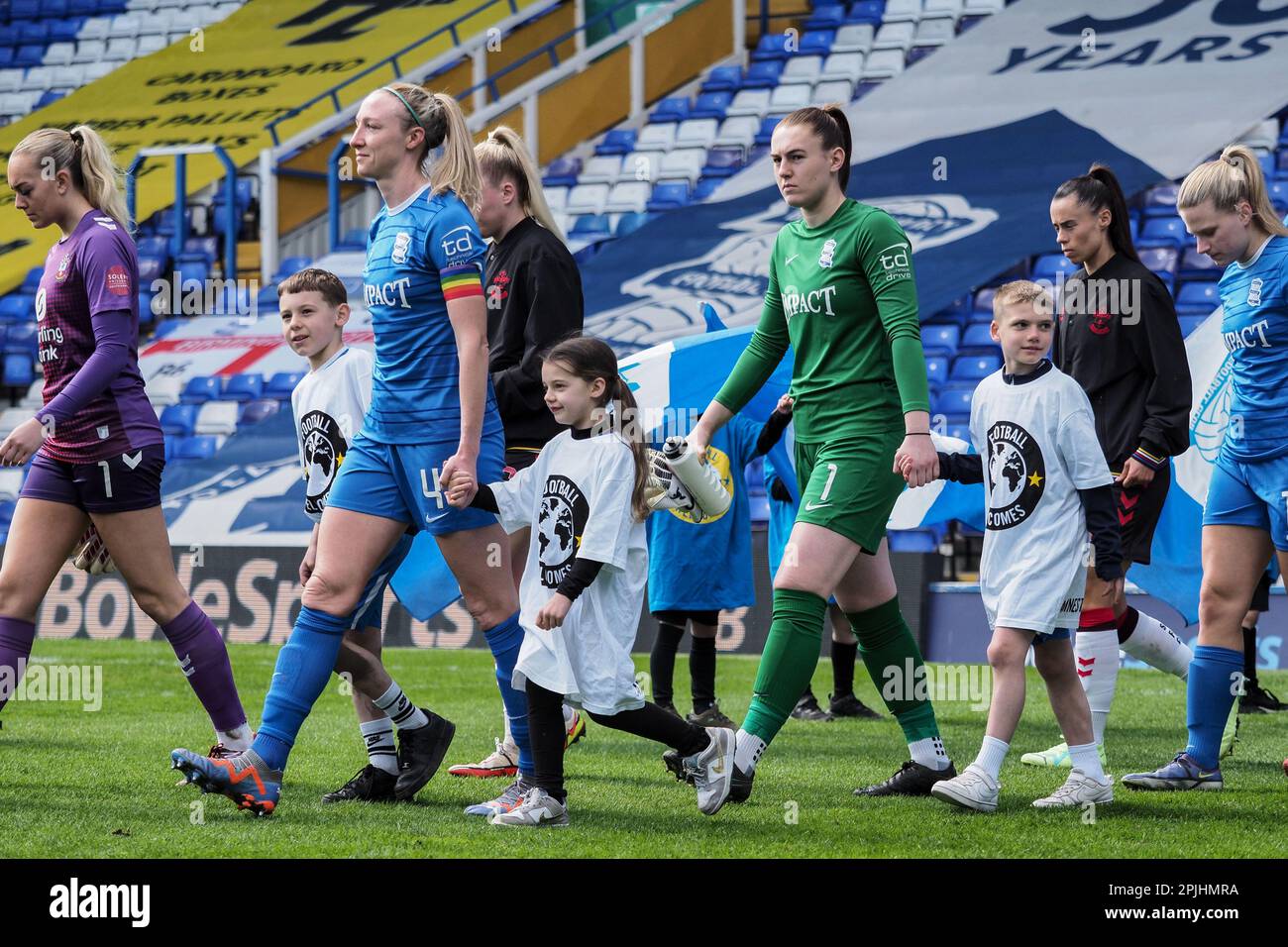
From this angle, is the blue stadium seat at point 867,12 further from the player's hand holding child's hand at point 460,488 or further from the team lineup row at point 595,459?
the player's hand holding child's hand at point 460,488

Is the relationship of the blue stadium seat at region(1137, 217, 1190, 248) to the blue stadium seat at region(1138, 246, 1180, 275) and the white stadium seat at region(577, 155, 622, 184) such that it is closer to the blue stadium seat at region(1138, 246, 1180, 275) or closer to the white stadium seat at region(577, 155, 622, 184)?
the blue stadium seat at region(1138, 246, 1180, 275)

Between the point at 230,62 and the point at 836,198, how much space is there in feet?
63.8

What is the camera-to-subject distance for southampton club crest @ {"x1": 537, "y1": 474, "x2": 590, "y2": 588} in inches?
165

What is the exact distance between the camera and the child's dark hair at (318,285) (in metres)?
4.89

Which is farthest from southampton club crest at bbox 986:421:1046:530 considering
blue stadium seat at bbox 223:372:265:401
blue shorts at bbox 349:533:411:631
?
blue stadium seat at bbox 223:372:265:401

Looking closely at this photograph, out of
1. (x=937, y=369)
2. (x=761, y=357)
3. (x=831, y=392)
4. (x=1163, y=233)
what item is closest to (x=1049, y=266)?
(x=1163, y=233)

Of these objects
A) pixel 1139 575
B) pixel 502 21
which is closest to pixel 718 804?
pixel 1139 575

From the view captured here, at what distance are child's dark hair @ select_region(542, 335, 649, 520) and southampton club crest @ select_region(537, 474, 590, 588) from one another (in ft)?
0.50

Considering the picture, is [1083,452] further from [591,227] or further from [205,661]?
[591,227]

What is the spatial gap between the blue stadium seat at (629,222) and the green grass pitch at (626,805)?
1085 centimetres

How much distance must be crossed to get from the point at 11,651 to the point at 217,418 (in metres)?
11.9

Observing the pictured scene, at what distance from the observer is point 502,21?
790 inches

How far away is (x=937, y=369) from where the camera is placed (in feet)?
43.1

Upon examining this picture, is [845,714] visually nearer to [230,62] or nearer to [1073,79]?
[1073,79]
